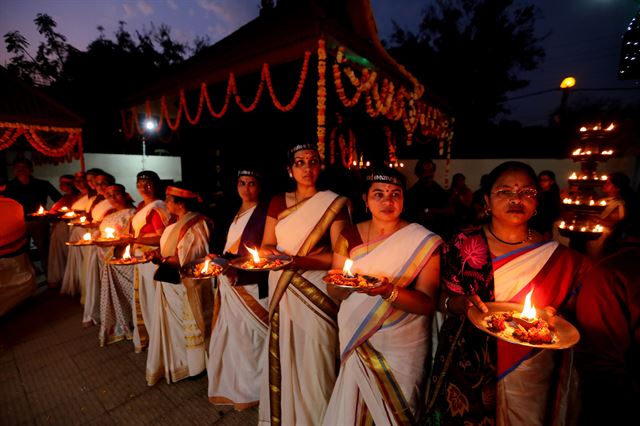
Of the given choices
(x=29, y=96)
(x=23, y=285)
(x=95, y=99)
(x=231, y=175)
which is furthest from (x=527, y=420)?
(x=95, y=99)

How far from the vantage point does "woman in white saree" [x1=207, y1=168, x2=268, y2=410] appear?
2.94 meters

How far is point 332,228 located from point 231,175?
6.11 meters

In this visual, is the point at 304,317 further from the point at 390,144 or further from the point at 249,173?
the point at 390,144

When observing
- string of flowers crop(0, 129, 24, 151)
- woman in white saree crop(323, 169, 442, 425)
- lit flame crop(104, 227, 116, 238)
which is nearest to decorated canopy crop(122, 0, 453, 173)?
woman in white saree crop(323, 169, 442, 425)

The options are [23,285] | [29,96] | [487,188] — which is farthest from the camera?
[29,96]

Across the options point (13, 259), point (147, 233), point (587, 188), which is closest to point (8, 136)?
point (13, 259)

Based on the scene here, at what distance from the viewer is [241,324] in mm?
3004

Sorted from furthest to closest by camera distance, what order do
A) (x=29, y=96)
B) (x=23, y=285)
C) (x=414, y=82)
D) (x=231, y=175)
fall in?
1. (x=231, y=175)
2. (x=414, y=82)
3. (x=29, y=96)
4. (x=23, y=285)

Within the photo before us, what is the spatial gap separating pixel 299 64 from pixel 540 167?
1148cm

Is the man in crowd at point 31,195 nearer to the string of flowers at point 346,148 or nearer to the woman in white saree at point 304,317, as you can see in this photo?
the woman in white saree at point 304,317

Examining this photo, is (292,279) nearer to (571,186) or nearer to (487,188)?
(487,188)

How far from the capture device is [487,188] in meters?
1.89

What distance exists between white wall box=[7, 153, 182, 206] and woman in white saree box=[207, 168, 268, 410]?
1111 cm

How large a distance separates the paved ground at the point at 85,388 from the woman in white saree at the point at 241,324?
200 millimetres
